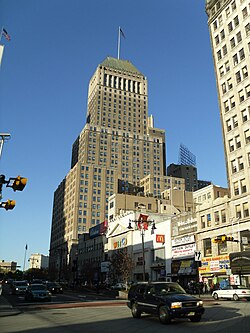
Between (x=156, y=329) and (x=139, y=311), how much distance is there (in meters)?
4.11

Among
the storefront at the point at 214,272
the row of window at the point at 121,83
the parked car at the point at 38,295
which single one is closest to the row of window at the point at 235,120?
the storefront at the point at 214,272

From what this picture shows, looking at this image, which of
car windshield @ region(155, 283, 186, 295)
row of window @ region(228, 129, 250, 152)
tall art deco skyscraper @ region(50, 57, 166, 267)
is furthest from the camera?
tall art deco skyscraper @ region(50, 57, 166, 267)

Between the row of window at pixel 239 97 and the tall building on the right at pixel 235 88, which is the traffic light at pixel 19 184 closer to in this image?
the tall building on the right at pixel 235 88

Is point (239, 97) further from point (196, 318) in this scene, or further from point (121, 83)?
point (121, 83)

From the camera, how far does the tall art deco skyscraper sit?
149125 millimetres

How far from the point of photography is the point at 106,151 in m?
163

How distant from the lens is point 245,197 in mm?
46750

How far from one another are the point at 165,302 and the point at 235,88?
147 ft

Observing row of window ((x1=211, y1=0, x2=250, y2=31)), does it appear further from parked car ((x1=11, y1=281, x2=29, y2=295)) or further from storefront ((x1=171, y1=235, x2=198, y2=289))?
parked car ((x1=11, y1=281, x2=29, y2=295))

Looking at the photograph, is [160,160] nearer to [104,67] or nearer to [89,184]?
[89,184]

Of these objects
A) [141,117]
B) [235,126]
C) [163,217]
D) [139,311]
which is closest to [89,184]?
[141,117]

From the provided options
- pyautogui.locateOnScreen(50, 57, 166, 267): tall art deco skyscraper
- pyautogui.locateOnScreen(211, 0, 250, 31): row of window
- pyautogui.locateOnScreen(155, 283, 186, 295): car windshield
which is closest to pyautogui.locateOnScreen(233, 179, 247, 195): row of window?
pyautogui.locateOnScreen(211, 0, 250, 31): row of window

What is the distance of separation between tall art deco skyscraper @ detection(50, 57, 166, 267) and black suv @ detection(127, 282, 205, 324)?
12805 centimetres

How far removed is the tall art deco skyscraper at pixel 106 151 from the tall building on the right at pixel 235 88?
329 feet
